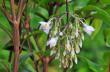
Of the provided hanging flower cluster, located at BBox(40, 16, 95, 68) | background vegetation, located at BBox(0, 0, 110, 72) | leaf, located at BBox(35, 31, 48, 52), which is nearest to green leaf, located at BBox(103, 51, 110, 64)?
background vegetation, located at BBox(0, 0, 110, 72)

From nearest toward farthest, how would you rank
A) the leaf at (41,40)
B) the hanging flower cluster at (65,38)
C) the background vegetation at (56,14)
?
the hanging flower cluster at (65,38) → the background vegetation at (56,14) → the leaf at (41,40)

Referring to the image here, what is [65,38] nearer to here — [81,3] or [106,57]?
[81,3]

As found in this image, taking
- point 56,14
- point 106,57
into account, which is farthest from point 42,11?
point 106,57

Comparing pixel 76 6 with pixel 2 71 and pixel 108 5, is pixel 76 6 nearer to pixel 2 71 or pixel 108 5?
pixel 108 5

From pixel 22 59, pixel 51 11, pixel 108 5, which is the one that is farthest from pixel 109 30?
pixel 22 59

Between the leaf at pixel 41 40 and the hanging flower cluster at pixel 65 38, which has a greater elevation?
the hanging flower cluster at pixel 65 38

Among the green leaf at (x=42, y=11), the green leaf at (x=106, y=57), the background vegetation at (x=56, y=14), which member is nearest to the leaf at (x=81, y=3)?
the background vegetation at (x=56, y=14)

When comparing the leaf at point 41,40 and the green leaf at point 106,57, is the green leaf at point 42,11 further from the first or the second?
the green leaf at point 106,57

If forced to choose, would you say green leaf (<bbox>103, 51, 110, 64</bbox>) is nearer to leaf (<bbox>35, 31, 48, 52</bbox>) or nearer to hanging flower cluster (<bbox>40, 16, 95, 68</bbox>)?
leaf (<bbox>35, 31, 48, 52</bbox>)

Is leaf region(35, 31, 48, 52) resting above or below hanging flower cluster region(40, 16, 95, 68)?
below

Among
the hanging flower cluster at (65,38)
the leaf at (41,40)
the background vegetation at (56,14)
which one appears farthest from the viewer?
the leaf at (41,40)

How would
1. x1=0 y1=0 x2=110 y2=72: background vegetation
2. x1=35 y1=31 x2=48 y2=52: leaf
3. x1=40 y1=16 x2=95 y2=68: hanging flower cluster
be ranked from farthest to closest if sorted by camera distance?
x1=35 y1=31 x2=48 y2=52: leaf < x1=0 y1=0 x2=110 y2=72: background vegetation < x1=40 y1=16 x2=95 y2=68: hanging flower cluster
